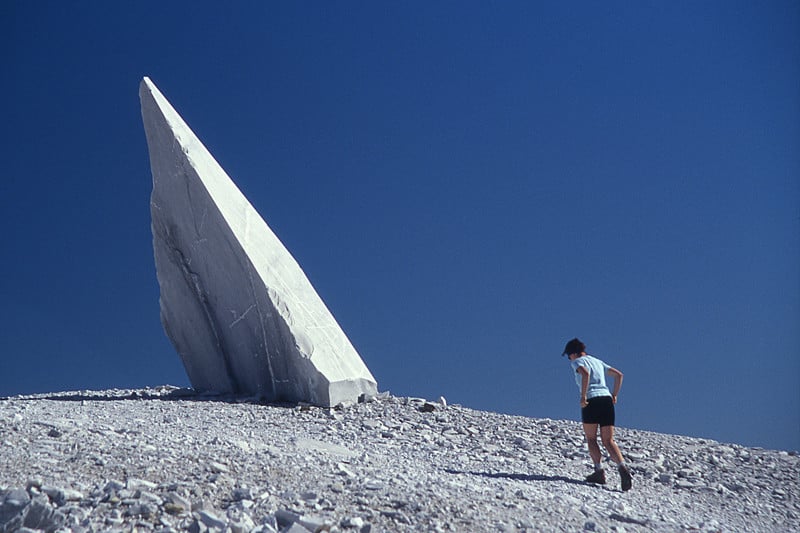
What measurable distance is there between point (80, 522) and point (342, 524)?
1.49m

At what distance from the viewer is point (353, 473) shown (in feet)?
17.9

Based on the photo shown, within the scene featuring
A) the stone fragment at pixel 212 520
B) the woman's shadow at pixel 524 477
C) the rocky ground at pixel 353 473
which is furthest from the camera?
the woman's shadow at pixel 524 477

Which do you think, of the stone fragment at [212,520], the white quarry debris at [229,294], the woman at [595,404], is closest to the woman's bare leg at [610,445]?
the woman at [595,404]

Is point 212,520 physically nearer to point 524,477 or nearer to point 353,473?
point 353,473

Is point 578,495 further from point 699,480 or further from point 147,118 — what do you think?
point 147,118

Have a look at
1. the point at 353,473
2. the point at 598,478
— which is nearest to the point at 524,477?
the point at 598,478

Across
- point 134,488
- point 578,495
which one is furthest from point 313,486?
point 578,495

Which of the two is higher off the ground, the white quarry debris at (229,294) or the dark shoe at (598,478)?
the white quarry debris at (229,294)

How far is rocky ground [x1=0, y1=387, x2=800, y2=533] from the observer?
4.20m

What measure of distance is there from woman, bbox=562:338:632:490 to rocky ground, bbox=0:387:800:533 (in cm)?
29

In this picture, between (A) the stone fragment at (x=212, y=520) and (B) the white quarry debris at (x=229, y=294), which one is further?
(B) the white quarry debris at (x=229, y=294)

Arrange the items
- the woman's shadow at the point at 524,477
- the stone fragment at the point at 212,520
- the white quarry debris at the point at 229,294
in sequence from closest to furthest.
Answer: the stone fragment at the point at 212,520 < the woman's shadow at the point at 524,477 < the white quarry debris at the point at 229,294

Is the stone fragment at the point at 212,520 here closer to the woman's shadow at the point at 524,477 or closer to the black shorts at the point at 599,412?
the woman's shadow at the point at 524,477

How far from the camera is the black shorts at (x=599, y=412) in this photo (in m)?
6.93
